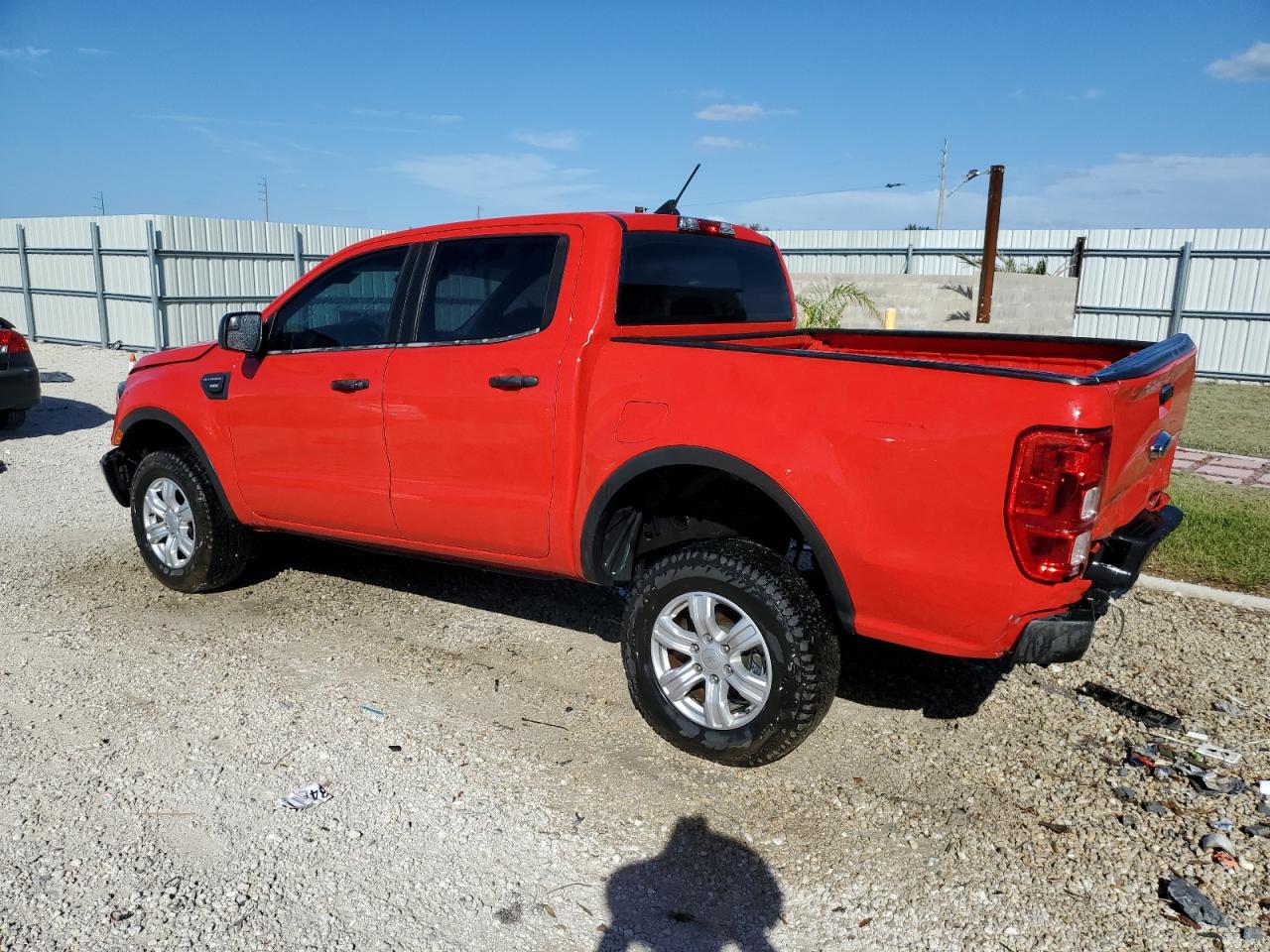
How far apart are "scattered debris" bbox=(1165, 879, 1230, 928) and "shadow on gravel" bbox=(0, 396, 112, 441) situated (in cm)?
978

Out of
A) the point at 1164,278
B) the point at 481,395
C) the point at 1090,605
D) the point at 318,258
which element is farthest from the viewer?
the point at 318,258

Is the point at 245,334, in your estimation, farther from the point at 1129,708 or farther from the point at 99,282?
the point at 99,282

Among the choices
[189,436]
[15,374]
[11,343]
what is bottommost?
[15,374]

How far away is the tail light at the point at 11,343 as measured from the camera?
9.78 meters

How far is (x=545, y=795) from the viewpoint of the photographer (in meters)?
3.47

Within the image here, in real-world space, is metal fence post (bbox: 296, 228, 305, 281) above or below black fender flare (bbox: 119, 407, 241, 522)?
above

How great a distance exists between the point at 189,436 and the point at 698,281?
2.79m

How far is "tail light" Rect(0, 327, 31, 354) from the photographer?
32.1ft

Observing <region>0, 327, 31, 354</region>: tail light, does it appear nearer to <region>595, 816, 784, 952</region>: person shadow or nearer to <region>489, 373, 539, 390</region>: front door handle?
<region>489, 373, 539, 390</region>: front door handle

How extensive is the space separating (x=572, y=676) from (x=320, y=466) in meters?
1.55

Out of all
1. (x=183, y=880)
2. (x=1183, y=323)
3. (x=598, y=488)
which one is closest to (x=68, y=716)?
(x=183, y=880)

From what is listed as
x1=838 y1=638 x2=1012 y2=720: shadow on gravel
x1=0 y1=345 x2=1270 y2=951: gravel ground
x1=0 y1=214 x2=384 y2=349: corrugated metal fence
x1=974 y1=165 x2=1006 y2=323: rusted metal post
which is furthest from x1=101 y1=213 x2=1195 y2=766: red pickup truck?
x1=0 y1=214 x2=384 y2=349: corrugated metal fence

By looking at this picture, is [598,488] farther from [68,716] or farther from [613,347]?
[68,716]

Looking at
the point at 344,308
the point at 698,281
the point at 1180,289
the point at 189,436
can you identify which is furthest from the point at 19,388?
the point at 1180,289
